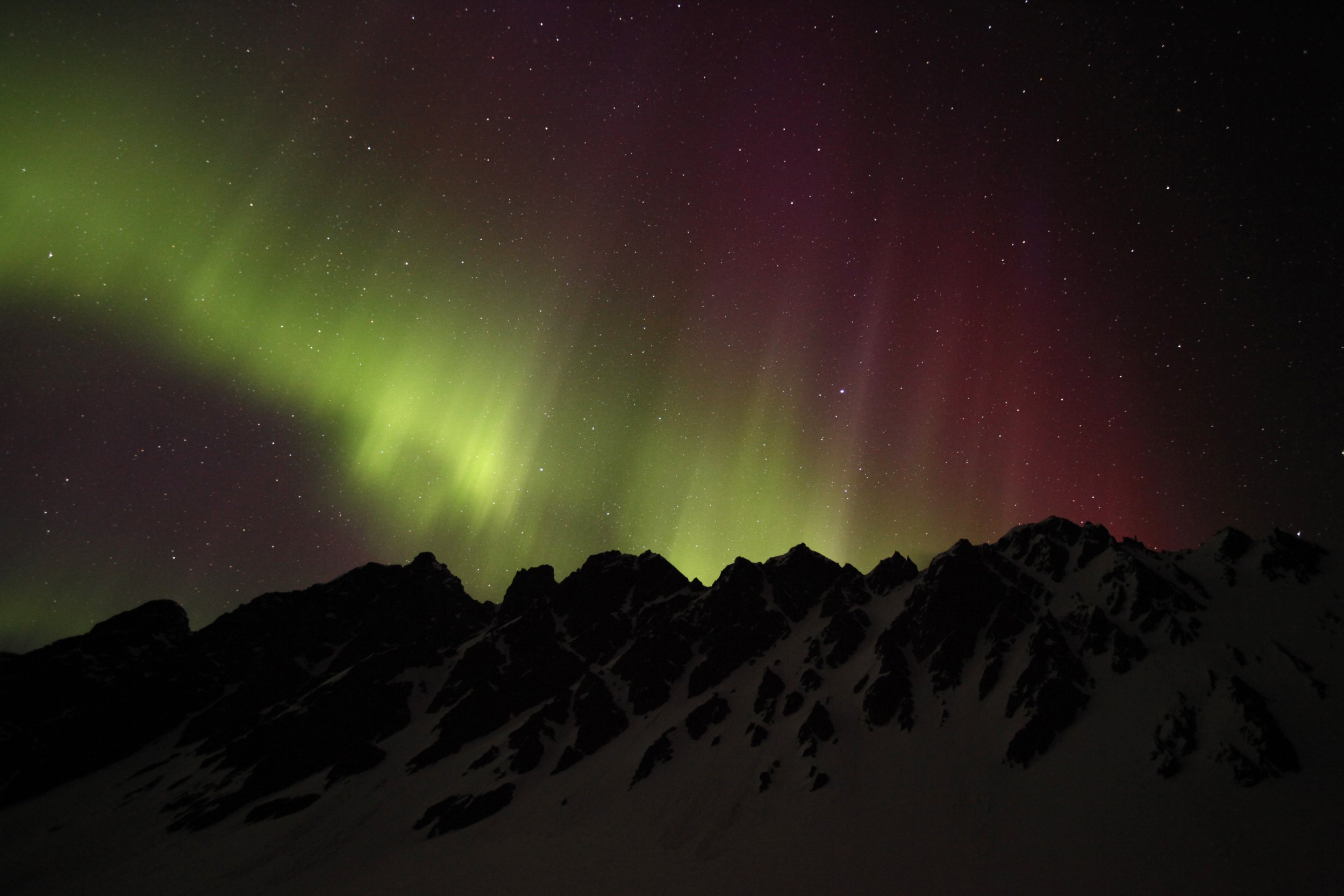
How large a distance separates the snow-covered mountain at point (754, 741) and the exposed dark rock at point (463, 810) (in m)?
0.35

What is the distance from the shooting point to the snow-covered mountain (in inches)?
1841

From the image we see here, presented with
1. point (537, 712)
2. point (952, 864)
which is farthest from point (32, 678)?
point (952, 864)

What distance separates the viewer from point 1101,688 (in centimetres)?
6150

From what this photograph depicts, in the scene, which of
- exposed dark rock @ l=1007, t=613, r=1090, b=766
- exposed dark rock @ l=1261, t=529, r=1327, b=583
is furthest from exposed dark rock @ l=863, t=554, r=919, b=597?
exposed dark rock @ l=1261, t=529, r=1327, b=583

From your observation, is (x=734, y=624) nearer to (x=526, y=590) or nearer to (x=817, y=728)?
(x=817, y=728)

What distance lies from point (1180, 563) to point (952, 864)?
2481 inches

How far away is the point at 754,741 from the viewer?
234 ft

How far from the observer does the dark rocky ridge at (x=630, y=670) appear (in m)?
64.8

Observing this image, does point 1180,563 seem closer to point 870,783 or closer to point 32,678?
A: point 870,783

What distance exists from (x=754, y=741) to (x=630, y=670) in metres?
30.4

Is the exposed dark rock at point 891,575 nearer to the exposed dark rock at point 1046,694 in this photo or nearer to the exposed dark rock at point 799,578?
the exposed dark rock at point 799,578

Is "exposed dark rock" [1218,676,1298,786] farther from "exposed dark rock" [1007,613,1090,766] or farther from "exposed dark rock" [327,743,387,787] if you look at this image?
"exposed dark rock" [327,743,387,787]

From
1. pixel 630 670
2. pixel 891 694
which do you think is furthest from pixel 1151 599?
pixel 630 670

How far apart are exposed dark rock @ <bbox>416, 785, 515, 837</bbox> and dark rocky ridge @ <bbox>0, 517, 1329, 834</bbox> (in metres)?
0.27
